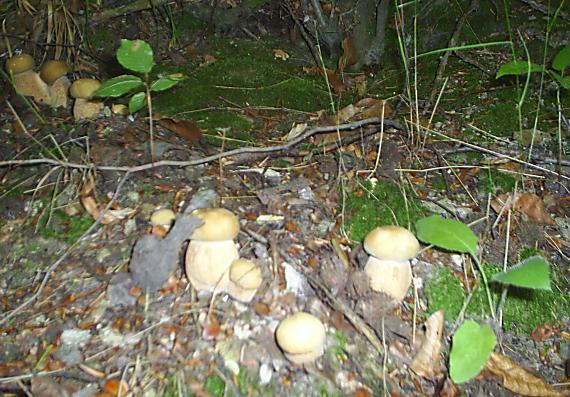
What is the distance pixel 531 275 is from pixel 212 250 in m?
1.35

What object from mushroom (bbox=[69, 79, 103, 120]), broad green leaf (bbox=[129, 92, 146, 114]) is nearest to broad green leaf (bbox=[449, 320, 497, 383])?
broad green leaf (bbox=[129, 92, 146, 114])

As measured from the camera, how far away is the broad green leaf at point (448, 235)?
199 cm

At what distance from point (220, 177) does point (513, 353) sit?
1.82 meters

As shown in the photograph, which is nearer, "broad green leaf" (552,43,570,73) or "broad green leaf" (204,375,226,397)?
"broad green leaf" (204,375,226,397)

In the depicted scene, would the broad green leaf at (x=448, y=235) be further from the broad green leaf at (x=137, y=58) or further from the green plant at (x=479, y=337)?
the broad green leaf at (x=137, y=58)

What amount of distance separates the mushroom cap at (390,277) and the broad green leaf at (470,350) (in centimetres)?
41

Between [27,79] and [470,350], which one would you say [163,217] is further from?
[27,79]

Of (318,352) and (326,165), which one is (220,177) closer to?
(326,165)

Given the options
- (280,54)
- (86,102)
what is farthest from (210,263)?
(280,54)

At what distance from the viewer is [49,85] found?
3357 millimetres

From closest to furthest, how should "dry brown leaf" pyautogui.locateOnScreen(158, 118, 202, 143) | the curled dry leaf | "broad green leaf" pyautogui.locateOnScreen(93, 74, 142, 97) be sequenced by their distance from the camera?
"broad green leaf" pyautogui.locateOnScreen(93, 74, 142, 97) → the curled dry leaf → "dry brown leaf" pyautogui.locateOnScreen(158, 118, 202, 143)

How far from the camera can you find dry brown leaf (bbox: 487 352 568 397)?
1.96 metres

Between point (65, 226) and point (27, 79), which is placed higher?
point (27, 79)

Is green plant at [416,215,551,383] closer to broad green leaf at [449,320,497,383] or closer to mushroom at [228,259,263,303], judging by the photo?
broad green leaf at [449,320,497,383]
